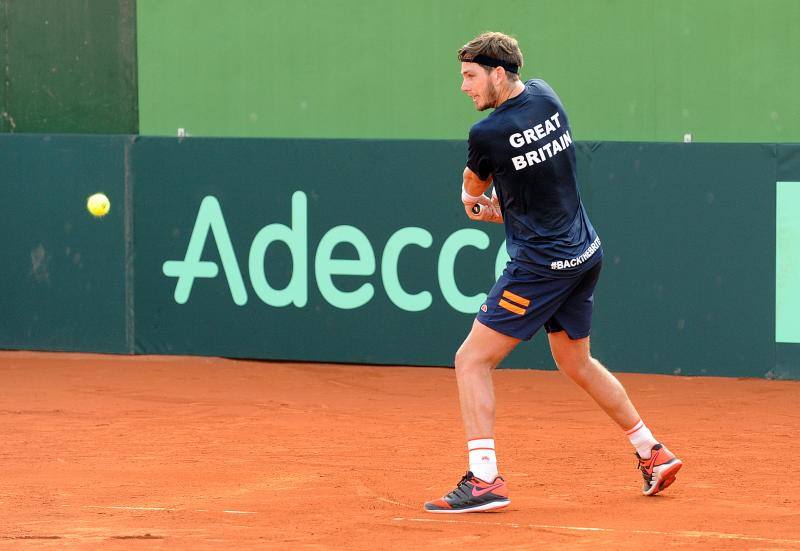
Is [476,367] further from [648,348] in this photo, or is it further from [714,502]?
[648,348]

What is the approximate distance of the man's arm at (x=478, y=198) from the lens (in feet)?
18.6

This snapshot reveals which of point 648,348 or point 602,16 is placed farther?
point 602,16

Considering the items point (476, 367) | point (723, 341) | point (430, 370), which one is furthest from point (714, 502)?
point (430, 370)

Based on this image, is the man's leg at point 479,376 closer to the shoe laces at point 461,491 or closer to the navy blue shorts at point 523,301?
the navy blue shorts at point 523,301

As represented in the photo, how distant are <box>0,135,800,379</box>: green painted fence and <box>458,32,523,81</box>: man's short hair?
3.95m

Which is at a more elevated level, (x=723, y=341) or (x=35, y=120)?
(x=35, y=120)

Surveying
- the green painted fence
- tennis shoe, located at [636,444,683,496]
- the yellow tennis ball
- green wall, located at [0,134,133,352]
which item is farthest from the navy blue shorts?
green wall, located at [0,134,133,352]

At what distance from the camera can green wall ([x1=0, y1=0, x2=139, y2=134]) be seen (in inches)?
494

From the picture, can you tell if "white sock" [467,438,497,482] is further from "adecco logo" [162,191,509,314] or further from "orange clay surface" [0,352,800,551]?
"adecco logo" [162,191,509,314]

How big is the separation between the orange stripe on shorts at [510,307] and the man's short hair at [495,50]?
0.87 metres

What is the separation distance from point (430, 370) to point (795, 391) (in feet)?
7.95

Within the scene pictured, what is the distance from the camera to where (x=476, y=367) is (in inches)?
224

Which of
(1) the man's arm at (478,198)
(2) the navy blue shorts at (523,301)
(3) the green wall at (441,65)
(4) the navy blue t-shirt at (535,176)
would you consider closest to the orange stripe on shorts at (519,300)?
(2) the navy blue shorts at (523,301)

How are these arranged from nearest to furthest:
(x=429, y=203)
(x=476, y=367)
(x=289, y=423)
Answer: (x=476, y=367), (x=289, y=423), (x=429, y=203)
